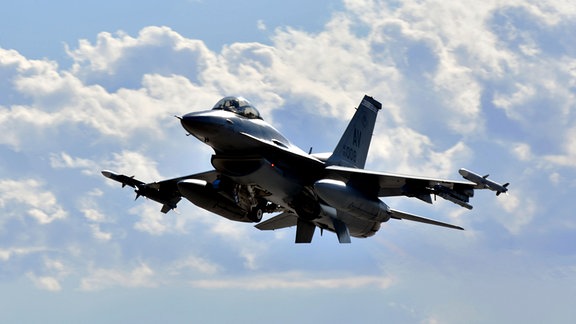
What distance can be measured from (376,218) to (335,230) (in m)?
2.16

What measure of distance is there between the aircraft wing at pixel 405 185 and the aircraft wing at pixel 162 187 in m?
7.25

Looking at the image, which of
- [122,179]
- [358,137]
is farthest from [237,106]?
[358,137]

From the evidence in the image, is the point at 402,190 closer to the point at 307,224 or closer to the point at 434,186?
the point at 434,186

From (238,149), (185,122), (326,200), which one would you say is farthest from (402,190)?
(185,122)

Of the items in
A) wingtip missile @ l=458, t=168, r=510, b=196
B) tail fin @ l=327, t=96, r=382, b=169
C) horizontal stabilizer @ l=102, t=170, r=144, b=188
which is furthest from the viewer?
tail fin @ l=327, t=96, r=382, b=169

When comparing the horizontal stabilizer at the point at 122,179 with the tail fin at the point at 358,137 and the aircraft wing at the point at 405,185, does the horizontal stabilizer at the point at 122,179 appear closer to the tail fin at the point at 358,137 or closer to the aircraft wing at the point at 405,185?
the tail fin at the point at 358,137

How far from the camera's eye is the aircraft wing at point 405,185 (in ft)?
112

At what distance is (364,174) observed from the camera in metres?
36.1

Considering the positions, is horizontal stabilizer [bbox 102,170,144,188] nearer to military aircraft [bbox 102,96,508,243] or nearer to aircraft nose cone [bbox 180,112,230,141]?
military aircraft [bbox 102,96,508,243]

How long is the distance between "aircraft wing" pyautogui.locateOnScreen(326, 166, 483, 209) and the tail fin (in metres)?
2.60

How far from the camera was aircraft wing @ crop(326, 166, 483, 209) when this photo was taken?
3422cm

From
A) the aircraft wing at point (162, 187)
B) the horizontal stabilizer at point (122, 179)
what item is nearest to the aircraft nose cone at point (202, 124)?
the aircraft wing at point (162, 187)

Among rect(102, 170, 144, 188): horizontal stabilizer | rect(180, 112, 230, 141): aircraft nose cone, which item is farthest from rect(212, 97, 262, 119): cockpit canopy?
rect(102, 170, 144, 188): horizontal stabilizer

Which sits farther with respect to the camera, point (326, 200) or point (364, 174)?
point (364, 174)
